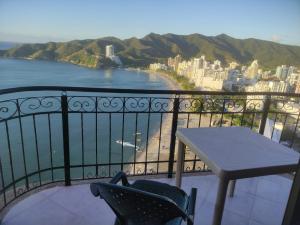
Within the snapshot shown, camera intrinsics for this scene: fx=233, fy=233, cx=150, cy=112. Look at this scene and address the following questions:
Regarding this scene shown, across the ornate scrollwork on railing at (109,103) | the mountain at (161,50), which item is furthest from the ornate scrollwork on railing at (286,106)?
the mountain at (161,50)

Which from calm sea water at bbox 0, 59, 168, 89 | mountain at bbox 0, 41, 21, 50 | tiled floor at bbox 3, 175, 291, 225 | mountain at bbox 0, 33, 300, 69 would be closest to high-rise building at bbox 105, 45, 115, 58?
mountain at bbox 0, 33, 300, 69

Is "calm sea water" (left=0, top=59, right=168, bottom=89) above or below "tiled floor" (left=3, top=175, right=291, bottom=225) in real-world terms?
below

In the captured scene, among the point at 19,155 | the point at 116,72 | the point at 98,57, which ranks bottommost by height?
the point at 19,155

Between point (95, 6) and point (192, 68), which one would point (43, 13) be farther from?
point (192, 68)

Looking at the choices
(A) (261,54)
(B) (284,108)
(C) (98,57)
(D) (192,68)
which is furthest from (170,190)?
(A) (261,54)

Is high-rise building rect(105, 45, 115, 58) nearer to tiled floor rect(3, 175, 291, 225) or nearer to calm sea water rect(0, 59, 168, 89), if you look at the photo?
calm sea water rect(0, 59, 168, 89)

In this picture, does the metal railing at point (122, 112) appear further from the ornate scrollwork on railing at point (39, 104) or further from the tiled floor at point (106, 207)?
the tiled floor at point (106, 207)
